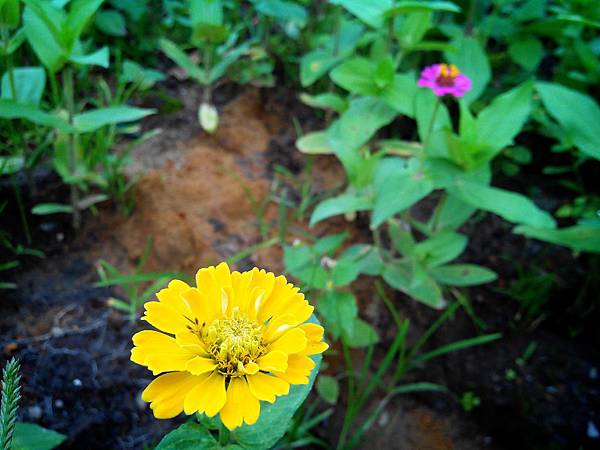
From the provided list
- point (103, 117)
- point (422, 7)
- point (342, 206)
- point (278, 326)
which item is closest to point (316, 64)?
point (422, 7)

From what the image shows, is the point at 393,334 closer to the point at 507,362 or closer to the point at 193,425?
the point at 507,362

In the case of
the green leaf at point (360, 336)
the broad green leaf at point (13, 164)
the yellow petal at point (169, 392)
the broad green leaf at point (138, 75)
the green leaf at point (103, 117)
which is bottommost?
the green leaf at point (360, 336)

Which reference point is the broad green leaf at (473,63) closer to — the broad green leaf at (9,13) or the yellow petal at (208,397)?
the broad green leaf at (9,13)

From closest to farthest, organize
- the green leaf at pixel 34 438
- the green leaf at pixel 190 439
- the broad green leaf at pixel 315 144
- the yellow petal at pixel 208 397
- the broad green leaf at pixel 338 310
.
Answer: the yellow petal at pixel 208 397 < the green leaf at pixel 190 439 < the green leaf at pixel 34 438 < the broad green leaf at pixel 338 310 < the broad green leaf at pixel 315 144

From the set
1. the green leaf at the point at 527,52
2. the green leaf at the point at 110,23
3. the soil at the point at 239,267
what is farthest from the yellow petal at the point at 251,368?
the green leaf at the point at 527,52

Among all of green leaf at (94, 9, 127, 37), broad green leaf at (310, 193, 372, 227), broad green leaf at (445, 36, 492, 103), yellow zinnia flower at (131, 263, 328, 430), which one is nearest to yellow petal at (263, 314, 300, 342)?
yellow zinnia flower at (131, 263, 328, 430)

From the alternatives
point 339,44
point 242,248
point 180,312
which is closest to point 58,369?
point 242,248
